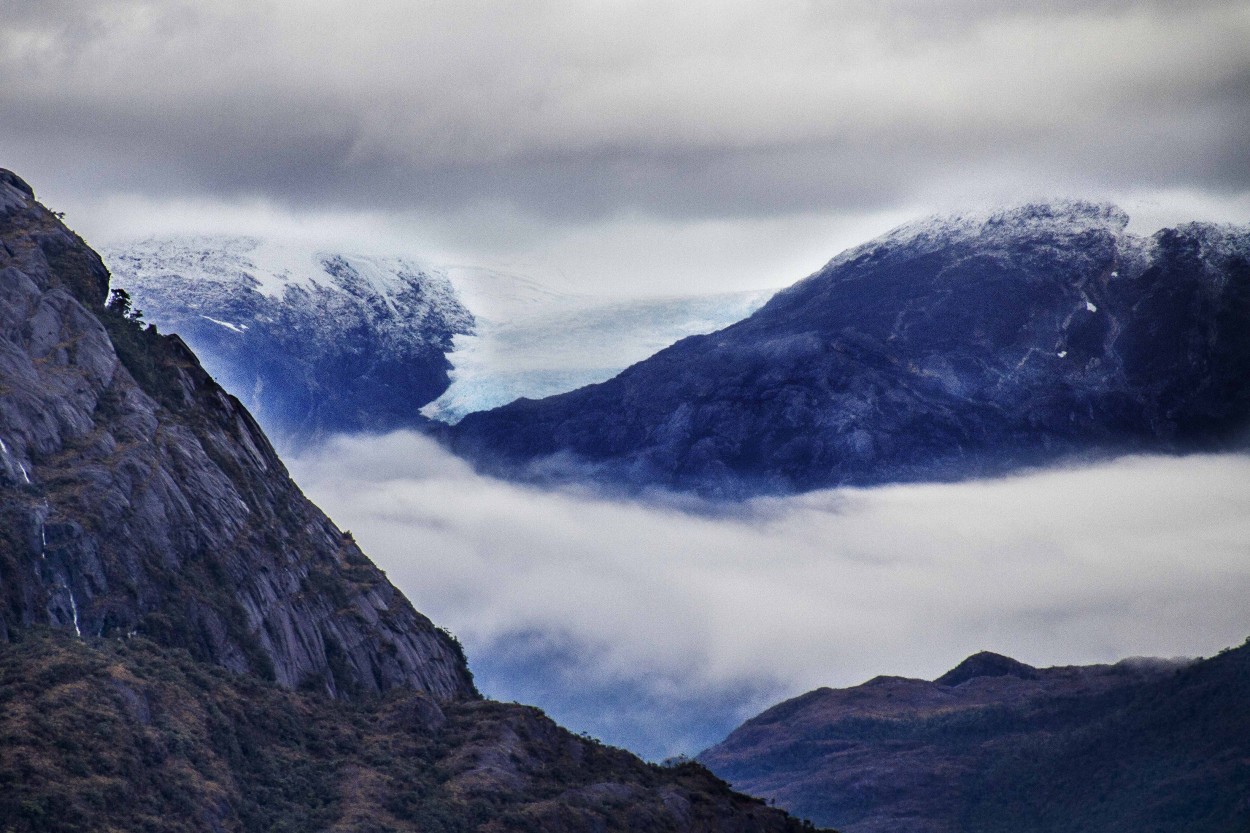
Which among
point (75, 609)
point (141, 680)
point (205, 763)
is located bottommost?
point (205, 763)

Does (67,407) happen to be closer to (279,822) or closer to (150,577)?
(150,577)

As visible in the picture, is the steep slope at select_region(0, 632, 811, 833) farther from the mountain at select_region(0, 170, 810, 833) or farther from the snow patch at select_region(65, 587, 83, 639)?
the snow patch at select_region(65, 587, 83, 639)

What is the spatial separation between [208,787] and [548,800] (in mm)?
37487

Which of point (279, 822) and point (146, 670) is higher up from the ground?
point (146, 670)

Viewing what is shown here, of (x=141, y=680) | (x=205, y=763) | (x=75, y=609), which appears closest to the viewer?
(x=141, y=680)

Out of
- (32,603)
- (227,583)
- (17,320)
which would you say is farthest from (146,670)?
(17,320)

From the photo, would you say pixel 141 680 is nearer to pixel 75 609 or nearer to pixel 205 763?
pixel 205 763

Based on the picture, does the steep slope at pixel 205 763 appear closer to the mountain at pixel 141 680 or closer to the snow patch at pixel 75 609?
the mountain at pixel 141 680

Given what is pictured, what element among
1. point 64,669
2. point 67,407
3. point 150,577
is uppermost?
point 67,407

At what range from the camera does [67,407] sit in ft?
628

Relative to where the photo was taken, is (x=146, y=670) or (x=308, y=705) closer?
(x=146, y=670)

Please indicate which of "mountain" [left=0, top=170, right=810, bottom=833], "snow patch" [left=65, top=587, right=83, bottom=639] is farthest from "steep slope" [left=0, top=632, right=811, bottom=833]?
"snow patch" [left=65, top=587, right=83, bottom=639]

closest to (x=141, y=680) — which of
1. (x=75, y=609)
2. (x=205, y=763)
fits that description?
(x=205, y=763)

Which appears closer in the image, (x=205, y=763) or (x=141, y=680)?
(x=141, y=680)
